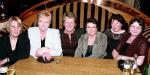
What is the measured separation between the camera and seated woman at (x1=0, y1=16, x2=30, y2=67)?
135 inches

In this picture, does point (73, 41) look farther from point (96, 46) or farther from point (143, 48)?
point (143, 48)

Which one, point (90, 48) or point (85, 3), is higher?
point (85, 3)

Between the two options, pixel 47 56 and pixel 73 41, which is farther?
pixel 73 41

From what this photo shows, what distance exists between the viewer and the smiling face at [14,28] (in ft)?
11.4

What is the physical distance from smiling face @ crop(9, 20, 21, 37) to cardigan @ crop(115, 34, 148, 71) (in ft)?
3.82

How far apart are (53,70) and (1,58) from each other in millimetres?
890

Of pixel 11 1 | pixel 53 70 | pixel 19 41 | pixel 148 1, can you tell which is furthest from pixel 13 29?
pixel 148 1

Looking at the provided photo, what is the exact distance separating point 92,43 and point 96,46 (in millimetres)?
64

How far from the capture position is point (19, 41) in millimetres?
3506

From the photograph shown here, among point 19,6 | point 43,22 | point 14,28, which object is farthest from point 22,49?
point 19,6

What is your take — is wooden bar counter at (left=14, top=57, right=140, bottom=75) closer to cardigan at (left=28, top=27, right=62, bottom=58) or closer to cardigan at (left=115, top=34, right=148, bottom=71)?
cardigan at (left=28, top=27, right=62, bottom=58)

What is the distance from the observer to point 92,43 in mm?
3768

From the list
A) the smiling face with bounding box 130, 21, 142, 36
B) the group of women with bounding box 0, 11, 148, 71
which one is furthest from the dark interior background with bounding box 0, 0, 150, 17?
the smiling face with bounding box 130, 21, 142, 36

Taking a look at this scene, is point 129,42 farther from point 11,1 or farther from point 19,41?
point 11,1
